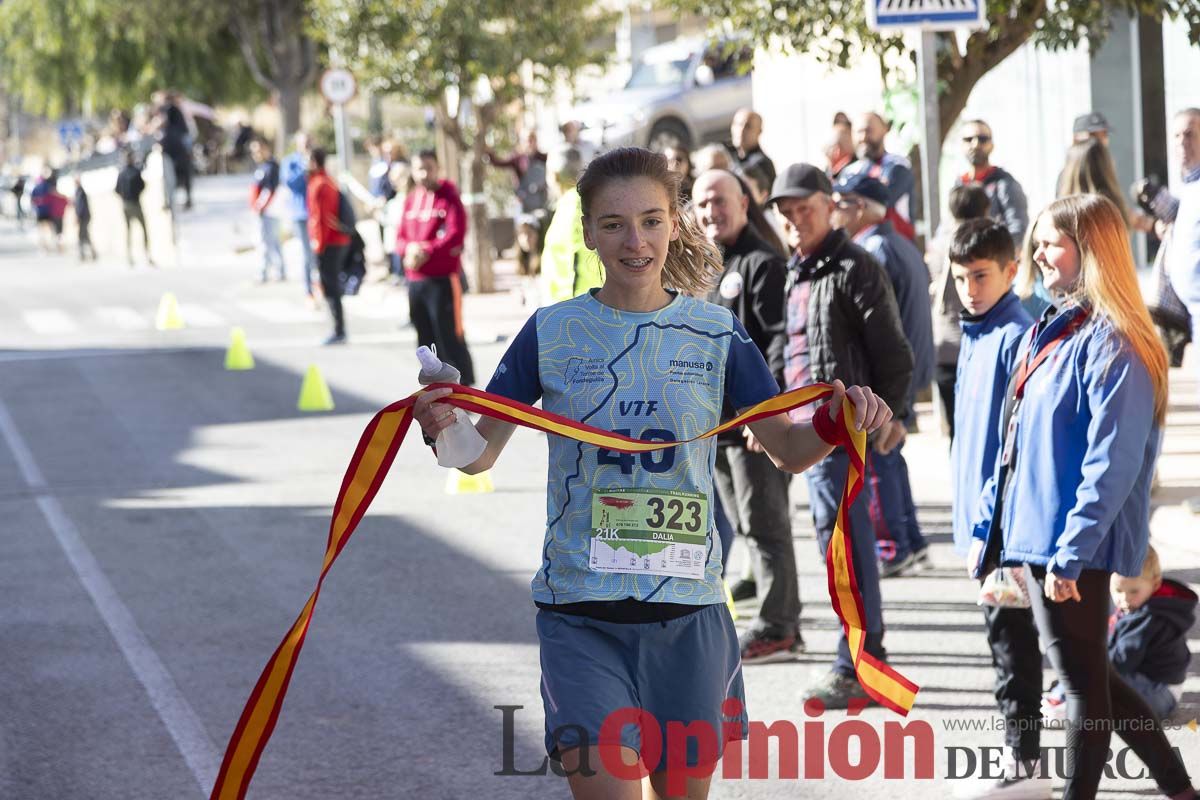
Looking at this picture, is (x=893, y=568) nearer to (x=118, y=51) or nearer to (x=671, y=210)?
(x=671, y=210)

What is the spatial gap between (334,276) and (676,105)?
1404cm

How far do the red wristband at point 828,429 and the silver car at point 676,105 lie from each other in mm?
26400

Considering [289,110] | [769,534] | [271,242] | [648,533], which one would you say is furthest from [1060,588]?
[289,110]

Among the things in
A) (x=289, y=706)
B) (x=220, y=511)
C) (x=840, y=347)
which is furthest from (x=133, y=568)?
(x=840, y=347)

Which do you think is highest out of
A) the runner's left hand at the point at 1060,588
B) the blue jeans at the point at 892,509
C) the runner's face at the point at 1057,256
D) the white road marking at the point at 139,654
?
the runner's face at the point at 1057,256

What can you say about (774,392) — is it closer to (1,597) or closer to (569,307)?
(569,307)

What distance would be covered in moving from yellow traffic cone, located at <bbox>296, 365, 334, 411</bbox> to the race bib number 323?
10.6 m

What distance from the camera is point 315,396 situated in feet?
45.9

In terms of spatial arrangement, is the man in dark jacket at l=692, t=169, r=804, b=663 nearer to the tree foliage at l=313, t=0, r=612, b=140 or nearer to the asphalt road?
the asphalt road

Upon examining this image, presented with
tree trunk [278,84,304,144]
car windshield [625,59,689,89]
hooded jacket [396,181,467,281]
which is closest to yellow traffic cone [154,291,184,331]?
hooded jacket [396,181,467,281]

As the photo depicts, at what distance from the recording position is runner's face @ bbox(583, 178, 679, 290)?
11.9ft

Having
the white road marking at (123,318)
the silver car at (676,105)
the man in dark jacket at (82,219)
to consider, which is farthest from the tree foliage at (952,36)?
the man in dark jacket at (82,219)

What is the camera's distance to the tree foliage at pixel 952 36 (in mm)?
11711

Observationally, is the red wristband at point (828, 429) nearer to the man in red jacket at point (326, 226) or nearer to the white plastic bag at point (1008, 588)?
the white plastic bag at point (1008, 588)
